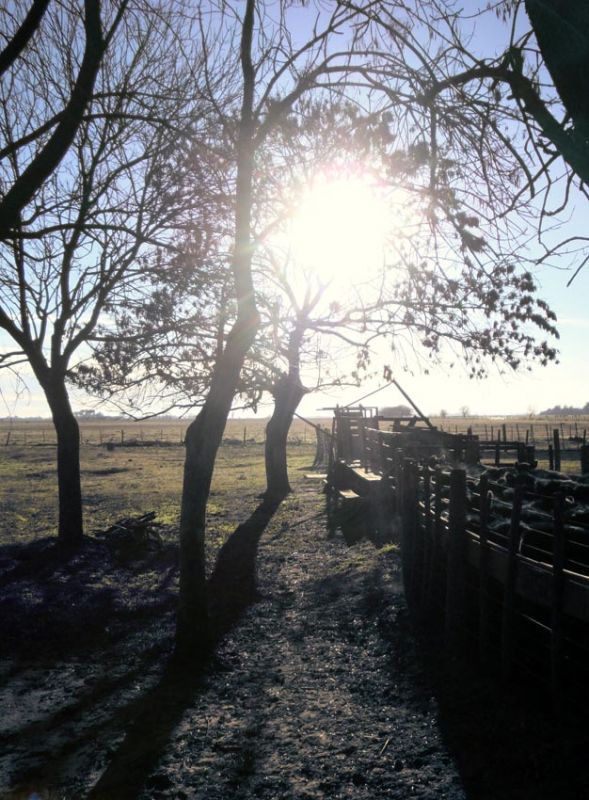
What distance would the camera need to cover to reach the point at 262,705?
19.5 ft

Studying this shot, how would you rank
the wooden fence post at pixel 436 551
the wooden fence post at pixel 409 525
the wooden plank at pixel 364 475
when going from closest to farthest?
the wooden fence post at pixel 436 551
the wooden fence post at pixel 409 525
the wooden plank at pixel 364 475

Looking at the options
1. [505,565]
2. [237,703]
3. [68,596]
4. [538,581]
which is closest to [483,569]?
[505,565]

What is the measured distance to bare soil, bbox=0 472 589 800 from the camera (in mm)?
4453

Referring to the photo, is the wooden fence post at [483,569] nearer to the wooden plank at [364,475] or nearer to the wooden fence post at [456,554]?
the wooden fence post at [456,554]

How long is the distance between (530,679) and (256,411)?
13957 millimetres

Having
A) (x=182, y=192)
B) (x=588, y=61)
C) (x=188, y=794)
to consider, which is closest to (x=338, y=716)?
(x=188, y=794)

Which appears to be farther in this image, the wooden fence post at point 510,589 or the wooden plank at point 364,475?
the wooden plank at point 364,475

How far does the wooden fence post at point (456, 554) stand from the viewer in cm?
643

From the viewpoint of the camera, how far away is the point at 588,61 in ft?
12.5

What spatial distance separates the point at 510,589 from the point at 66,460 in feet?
33.5

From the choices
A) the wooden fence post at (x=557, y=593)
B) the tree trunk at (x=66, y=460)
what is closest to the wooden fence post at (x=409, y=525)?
the wooden fence post at (x=557, y=593)

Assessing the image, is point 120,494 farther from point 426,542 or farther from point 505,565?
point 505,565

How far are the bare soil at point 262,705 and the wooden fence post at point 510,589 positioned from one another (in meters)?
0.26

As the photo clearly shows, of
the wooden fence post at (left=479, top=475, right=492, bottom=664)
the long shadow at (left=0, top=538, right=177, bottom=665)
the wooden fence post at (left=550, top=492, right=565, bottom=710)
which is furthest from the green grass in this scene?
the wooden fence post at (left=550, top=492, right=565, bottom=710)
